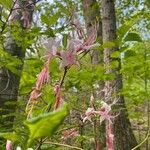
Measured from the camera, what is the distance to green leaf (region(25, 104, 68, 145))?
502 mm

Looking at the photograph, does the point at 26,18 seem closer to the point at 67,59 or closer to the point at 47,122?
the point at 67,59

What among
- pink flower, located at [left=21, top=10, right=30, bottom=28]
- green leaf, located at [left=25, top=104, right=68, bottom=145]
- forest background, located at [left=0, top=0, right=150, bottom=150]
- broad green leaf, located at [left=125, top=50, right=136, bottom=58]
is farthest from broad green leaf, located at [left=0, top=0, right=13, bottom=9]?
pink flower, located at [left=21, top=10, right=30, bottom=28]

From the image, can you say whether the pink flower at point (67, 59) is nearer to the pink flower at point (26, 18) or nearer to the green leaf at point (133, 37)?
the green leaf at point (133, 37)

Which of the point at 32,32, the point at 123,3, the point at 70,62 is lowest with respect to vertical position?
the point at 70,62

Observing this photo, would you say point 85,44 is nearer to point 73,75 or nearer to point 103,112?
point 103,112

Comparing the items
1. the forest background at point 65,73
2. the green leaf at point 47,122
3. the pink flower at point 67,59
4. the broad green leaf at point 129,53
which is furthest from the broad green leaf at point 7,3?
the green leaf at point 47,122

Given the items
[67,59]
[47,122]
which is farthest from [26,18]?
[47,122]

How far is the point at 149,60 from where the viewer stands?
5.72 feet

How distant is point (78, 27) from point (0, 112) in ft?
6.60

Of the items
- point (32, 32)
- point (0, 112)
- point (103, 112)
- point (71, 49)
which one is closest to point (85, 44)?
point (71, 49)

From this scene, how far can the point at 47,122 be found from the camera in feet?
1.67

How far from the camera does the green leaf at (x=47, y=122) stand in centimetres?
50

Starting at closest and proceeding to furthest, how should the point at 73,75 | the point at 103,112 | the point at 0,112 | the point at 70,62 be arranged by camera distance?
the point at 70,62, the point at 103,112, the point at 73,75, the point at 0,112

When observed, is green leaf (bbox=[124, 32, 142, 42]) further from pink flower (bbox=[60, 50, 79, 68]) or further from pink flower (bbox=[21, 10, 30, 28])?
pink flower (bbox=[21, 10, 30, 28])
